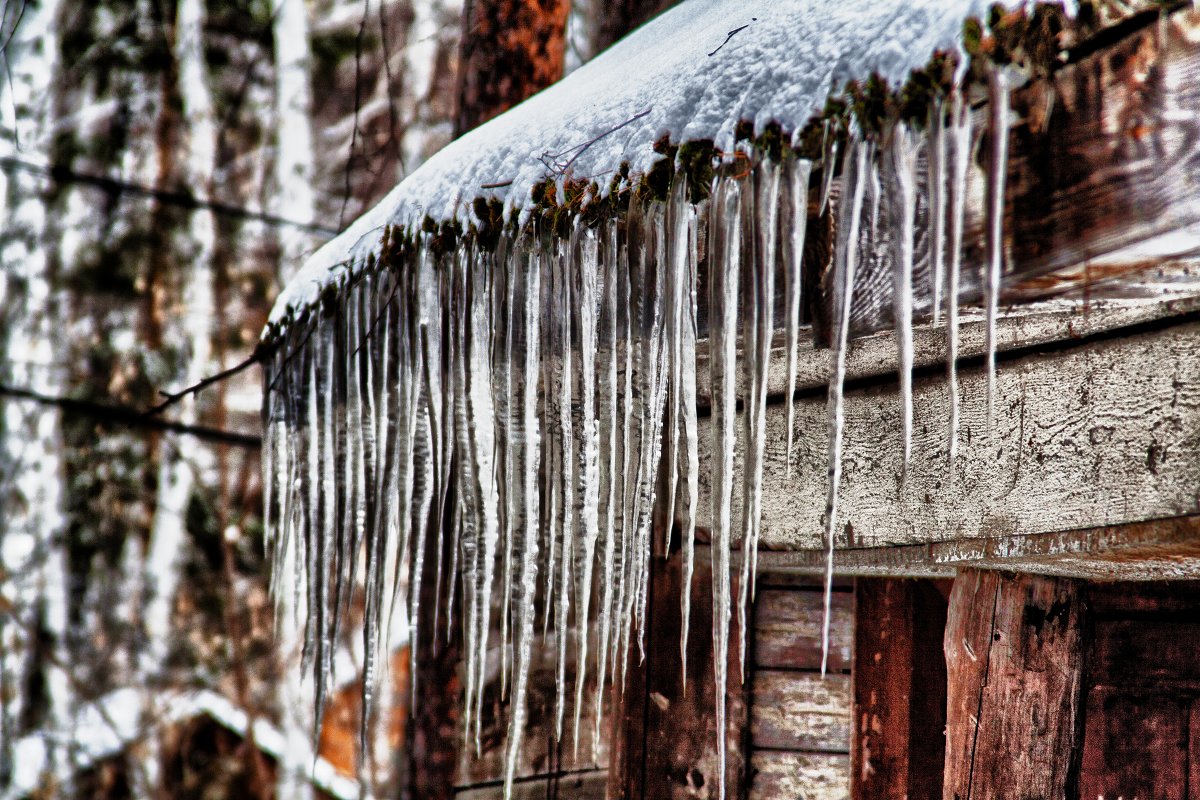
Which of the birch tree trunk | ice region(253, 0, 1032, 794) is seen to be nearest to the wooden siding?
ice region(253, 0, 1032, 794)

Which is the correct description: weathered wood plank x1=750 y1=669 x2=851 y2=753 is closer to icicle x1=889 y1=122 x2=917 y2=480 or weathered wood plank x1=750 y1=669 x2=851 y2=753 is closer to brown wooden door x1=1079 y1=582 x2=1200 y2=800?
brown wooden door x1=1079 y1=582 x2=1200 y2=800

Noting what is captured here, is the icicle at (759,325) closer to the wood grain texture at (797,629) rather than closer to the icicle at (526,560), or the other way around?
the icicle at (526,560)

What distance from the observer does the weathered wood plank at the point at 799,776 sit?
238cm

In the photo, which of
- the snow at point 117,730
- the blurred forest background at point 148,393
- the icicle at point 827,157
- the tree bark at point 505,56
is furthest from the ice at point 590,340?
the blurred forest background at point 148,393

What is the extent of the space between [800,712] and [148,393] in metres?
7.23

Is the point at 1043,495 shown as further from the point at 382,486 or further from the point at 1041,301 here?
the point at 382,486

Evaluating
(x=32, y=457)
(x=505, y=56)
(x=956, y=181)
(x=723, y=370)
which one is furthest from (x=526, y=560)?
(x=32, y=457)

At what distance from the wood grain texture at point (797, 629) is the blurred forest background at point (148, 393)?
553 centimetres

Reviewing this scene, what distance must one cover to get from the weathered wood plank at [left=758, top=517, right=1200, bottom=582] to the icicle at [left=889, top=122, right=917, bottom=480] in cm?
42

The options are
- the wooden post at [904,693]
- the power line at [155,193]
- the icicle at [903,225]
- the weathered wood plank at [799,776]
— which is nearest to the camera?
the icicle at [903,225]

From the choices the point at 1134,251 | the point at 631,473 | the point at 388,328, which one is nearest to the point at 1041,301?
the point at 1134,251

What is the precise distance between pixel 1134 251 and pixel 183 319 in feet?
27.6

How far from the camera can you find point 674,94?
5.21 feet

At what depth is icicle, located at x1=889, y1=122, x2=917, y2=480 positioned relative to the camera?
1.17 m
